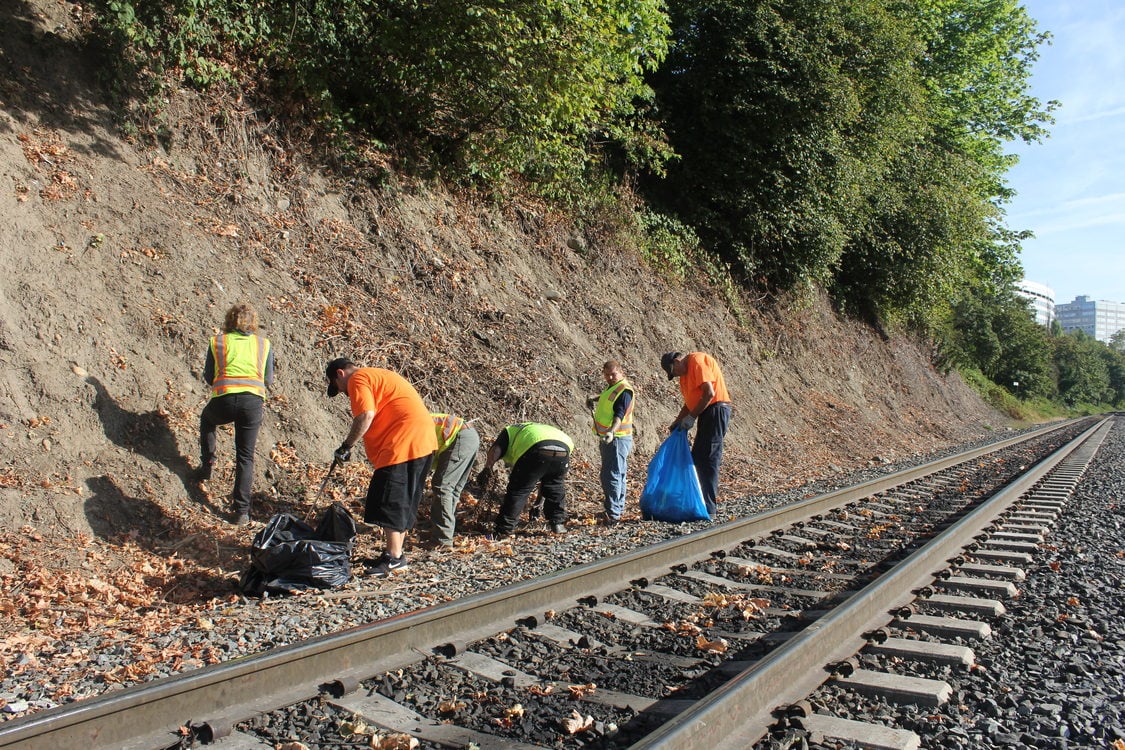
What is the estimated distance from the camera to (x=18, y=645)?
440cm

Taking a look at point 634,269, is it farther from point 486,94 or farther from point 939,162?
point 939,162

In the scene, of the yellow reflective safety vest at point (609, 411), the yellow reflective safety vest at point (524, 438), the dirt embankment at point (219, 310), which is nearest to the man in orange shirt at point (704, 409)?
the yellow reflective safety vest at point (609, 411)

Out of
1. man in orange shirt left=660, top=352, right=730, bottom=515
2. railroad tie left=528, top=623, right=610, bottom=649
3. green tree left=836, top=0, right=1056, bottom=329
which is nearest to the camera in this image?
railroad tie left=528, top=623, right=610, bottom=649

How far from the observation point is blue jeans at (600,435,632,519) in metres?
8.52

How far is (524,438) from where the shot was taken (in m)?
7.62

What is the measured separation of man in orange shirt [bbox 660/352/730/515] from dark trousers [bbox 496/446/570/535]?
5.22 feet

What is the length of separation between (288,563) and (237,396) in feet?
6.36

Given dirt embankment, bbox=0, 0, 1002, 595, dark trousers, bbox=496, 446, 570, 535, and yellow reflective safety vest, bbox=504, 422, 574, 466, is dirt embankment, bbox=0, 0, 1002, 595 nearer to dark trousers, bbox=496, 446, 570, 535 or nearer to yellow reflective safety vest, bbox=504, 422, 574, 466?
dark trousers, bbox=496, 446, 570, 535

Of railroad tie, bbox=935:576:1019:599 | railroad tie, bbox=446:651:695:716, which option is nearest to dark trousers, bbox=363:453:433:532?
railroad tie, bbox=446:651:695:716

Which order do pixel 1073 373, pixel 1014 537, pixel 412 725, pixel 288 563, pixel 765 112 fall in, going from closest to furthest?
pixel 412 725 < pixel 288 563 < pixel 1014 537 < pixel 765 112 < pixel 1073 373

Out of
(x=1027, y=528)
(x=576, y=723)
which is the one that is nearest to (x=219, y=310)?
(x=576, y=723)

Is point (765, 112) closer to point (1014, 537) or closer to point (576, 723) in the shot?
point (1014, 537)

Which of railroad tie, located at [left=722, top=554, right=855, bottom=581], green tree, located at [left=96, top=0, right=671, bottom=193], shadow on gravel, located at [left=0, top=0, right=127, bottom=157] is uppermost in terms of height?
green tree, located at [left=96, top=0, right=671, bottom=193]

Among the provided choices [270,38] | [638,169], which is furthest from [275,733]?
[638,169]
